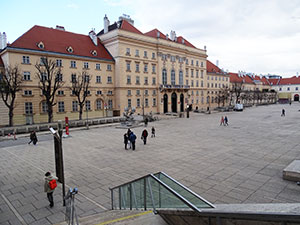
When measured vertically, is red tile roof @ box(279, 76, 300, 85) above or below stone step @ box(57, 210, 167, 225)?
above

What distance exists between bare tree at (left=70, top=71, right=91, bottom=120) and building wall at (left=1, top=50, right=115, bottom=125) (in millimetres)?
1007

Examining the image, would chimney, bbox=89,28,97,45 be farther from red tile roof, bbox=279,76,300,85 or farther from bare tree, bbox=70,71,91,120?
red tile roof, bbox=279,76,300,85

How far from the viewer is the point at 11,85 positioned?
31469mm

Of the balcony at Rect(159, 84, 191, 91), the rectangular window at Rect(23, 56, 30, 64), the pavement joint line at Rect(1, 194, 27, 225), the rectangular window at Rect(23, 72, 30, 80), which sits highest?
the rectangular window at Rect(23, 56, 30, 64)

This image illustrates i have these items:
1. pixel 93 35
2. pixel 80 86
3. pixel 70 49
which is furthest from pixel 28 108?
pixel 93 35

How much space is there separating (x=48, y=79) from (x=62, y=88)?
6.29 metres

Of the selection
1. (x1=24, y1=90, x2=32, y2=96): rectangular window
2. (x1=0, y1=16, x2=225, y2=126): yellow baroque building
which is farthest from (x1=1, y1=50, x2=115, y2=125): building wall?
(x1=24, y1=90, x2=32, y2=96): rectangular window

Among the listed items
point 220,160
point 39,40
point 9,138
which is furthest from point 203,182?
point 39,40

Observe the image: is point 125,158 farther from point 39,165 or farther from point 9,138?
point 9,138

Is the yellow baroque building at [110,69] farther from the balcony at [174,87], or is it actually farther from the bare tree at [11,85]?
the bare tree at [11,85]

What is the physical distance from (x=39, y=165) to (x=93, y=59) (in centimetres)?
3344

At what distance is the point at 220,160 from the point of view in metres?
12.6

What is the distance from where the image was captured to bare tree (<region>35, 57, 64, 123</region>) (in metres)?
31.3

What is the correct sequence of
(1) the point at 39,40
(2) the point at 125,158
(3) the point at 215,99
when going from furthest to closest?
1. (3) the point at 215,99
2. (1) the point at 39,40
3. (2) the point at 125,158
